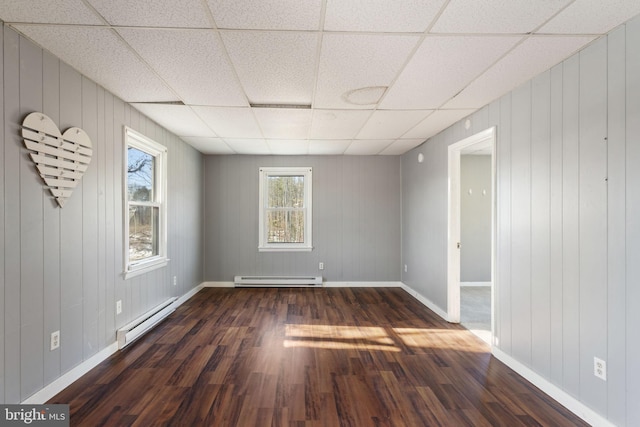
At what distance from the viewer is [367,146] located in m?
4.60

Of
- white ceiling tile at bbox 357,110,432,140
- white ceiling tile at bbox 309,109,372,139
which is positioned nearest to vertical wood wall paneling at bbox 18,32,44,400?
white ceiling tile at bbox 309,109,372,139

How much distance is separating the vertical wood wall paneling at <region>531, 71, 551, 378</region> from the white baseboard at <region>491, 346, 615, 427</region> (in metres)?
0.07

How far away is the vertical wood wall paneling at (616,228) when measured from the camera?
164 centimetres

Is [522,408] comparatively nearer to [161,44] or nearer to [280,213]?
[161,44]

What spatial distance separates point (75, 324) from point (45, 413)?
579 mm

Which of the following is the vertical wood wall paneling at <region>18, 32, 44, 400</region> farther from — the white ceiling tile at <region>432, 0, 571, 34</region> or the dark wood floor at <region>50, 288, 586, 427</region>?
the white ceiling tile at <region>432, 0, 571, 34</region>

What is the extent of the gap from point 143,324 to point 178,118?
223cm

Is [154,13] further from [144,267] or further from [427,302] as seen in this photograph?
[427,302]

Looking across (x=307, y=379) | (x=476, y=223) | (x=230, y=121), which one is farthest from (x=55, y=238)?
(x=476, y=223)

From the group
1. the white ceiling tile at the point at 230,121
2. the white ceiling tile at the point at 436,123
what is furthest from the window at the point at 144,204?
the white ceiling tile at the point at 436,123

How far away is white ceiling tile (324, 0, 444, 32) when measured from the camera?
151 cm

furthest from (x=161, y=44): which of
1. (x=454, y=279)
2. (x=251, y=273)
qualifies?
(x=251, y=273)

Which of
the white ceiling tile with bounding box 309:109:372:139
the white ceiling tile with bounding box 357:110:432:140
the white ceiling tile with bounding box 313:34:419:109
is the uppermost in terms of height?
the white ceiling tile with bounding box 313:34:419:109

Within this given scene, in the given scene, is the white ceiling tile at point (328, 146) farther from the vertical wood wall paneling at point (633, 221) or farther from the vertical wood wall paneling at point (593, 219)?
the vertical wood wall paneling at point (633, 221)
